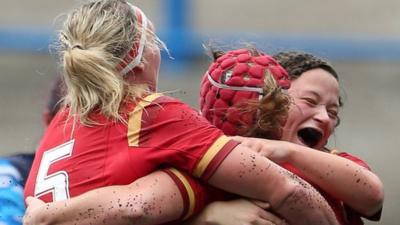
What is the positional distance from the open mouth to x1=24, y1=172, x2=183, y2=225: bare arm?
18.0 inches

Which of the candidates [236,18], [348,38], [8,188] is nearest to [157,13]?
[236,18]

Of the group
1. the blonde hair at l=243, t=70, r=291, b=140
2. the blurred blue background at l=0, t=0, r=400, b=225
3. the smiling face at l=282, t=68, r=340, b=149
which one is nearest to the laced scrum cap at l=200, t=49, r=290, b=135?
the blonde hair at l=243, t=70, r=291, b=140

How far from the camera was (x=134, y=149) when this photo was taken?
2285 mm

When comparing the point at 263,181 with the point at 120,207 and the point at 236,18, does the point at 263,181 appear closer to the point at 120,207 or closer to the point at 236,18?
the point at 120,207

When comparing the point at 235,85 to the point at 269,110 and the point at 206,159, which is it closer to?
the point at 269,110

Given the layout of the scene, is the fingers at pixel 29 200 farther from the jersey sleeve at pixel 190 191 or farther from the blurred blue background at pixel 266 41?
the blurred blue background at pixel 266 41

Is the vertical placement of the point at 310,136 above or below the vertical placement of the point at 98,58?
below

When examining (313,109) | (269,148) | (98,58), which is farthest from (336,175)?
(98,58)

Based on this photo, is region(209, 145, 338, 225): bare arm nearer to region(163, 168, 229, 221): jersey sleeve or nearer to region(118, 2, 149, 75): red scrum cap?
region(163, 168, 229, 221): jersey sleeve

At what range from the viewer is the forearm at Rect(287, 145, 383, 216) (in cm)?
238

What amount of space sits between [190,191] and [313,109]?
47 centimetres

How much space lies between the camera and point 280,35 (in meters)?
7.97

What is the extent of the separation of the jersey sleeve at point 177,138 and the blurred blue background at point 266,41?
174 inches

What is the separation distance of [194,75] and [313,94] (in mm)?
4888
